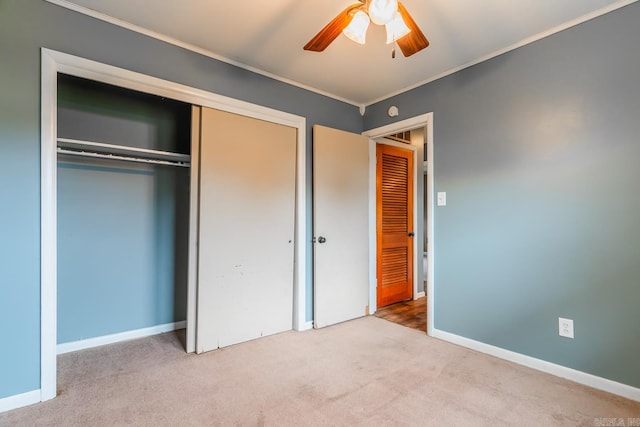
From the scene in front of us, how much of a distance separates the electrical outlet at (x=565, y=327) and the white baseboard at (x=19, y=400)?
3388 millimetres

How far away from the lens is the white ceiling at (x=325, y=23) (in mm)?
1976

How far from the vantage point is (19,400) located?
179 cm

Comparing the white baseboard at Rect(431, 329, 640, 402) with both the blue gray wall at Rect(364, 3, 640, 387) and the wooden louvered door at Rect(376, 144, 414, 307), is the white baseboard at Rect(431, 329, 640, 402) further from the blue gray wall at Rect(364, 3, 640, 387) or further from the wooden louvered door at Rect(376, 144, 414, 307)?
the wooden louvered door at Rect(376, 144, 414, 307)

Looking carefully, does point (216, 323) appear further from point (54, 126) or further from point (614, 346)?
point (614, 346)

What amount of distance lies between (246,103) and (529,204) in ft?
8.01

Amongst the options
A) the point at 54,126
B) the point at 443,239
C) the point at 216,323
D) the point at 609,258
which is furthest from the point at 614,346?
the point at 54,126

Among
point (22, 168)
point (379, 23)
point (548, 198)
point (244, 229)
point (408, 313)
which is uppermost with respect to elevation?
point (379, 23)

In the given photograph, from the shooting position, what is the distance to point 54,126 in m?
1.93

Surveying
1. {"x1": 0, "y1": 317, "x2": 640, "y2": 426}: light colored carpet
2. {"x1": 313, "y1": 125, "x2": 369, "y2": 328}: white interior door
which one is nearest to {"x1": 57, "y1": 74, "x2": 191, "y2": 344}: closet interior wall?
{"x1": 0, "y1": 317, "x2": 640, "y2": 426}: light colored carpet

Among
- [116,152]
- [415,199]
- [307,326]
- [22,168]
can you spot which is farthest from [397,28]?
[415,199]

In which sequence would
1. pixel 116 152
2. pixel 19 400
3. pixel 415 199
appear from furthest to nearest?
pixel 415 199 → pixel 116 152 → pixel 19 400

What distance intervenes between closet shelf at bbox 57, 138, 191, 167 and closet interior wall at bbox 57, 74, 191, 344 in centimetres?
1

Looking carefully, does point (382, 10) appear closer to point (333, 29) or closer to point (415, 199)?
point (333, 29)

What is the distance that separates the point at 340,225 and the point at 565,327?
6.55 ft
